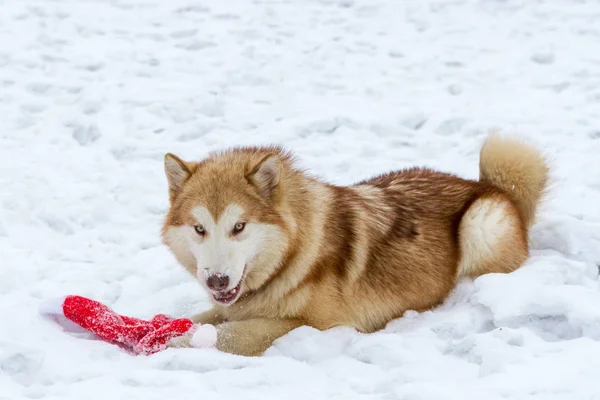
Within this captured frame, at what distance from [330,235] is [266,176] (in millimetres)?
538

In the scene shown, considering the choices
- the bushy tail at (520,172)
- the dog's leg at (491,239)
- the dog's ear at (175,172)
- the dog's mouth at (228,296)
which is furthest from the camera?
the bushy tail at (520,172)

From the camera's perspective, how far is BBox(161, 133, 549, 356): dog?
13.0 ft

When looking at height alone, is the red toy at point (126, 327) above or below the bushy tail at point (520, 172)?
below

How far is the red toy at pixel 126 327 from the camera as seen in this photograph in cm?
392

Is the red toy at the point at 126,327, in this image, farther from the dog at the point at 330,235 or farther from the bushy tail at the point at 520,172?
the bushy tail at the point at 520,172

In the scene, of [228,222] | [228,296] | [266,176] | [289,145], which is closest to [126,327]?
[228,296]

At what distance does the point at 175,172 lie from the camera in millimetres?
4203

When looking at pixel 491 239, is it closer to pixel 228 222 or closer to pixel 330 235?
pixel 330 235

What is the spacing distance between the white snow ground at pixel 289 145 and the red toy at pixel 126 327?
14 centimetres

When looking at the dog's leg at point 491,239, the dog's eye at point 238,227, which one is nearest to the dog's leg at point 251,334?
the dog's eye at point 238,227

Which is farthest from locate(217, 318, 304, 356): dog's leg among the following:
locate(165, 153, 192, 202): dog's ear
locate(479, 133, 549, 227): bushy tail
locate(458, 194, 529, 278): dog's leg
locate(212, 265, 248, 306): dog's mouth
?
locate(479, 133, 549, 227): bushy tail

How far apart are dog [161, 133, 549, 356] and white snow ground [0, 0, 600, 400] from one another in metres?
0.19

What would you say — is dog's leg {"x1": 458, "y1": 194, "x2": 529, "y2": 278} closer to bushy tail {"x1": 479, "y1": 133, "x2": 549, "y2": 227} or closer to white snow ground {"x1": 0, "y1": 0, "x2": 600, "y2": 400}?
white snow ground {"x1": 0, "y1": 0, "x2": 600, "y2": 400}

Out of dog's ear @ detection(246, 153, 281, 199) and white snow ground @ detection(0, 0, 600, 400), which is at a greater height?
dog's ear @ detection(246, 153, 281, 199)
